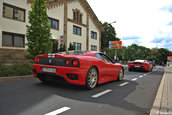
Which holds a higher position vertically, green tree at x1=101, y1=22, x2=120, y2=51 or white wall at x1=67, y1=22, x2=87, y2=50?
→ green tree at x1=101, y1=22, x2=120, y2=51

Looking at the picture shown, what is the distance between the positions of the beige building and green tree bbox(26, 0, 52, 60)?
5.53 metres

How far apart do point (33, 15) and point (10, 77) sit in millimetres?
5266

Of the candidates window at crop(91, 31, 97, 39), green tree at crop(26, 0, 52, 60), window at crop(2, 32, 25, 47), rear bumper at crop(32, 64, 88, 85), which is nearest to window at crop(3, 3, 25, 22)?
window at crop(2, 32, 25, 47)

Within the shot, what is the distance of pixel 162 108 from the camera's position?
293cm

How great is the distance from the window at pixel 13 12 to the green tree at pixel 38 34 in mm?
5685

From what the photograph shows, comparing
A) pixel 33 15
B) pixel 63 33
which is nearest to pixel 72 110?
pixel 33 15

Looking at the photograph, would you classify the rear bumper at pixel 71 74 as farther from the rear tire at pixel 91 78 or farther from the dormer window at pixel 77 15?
the dormer window at pixel 77 15

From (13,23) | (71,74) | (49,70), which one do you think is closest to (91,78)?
(71,74)

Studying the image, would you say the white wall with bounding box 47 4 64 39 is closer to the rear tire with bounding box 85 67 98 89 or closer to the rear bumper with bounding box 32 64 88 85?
the rear tire with bounding box 85 67 98 89

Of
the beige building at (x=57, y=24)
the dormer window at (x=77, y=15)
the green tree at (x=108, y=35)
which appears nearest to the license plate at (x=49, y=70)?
the beige building at (x=57, y=24)

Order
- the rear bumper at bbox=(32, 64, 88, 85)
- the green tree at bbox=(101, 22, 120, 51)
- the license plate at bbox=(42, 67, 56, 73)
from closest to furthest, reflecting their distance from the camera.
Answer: the rear bumper at bbox=(32, 64, 88, 85), the license plate at bbox=(42, 67, 56, 73), the green tree at bbox=(101, 22, 120, 51)

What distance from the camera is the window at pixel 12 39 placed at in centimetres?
1341

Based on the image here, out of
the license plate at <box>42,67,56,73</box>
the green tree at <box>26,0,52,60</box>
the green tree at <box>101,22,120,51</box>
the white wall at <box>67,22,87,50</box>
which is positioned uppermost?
the green tree at <box>101,22,120,51</box>

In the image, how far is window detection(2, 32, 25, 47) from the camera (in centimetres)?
1341
